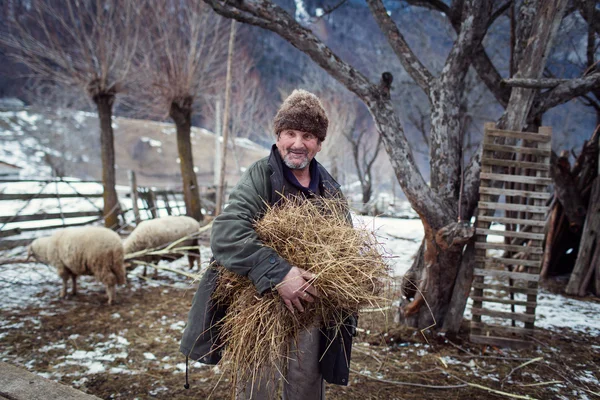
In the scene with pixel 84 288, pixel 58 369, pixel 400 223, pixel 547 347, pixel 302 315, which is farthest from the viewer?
pixel 400 223

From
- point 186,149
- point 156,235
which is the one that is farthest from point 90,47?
point 156,235

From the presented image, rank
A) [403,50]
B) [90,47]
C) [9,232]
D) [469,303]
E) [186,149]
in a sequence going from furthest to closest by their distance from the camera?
[186,149]
[90,47]
[9,232]
[469,303]
[403,50]

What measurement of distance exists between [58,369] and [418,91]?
17.3 meters

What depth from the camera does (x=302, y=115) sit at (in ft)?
6.91

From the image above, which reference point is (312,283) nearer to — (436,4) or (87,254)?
(87,254)

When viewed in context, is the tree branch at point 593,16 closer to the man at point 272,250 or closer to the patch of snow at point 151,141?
the man at point 272,250

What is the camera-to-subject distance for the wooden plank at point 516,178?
409 cm

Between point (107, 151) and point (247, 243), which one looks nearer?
point (247, 243)

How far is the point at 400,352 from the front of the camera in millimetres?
3980

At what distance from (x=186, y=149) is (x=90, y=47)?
11.6 feet

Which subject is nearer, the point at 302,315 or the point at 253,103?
the point at 302,315

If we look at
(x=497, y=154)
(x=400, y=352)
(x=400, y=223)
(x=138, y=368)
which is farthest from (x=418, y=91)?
(x=138, y=368)

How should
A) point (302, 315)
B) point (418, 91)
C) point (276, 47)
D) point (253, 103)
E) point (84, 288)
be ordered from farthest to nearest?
1. point (276, 47)
2. point (253, 103)
3. point (418, 91)
4. point (84, 288)
5. point (302, 315)

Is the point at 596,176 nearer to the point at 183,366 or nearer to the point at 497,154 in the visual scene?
the point at 497,154
